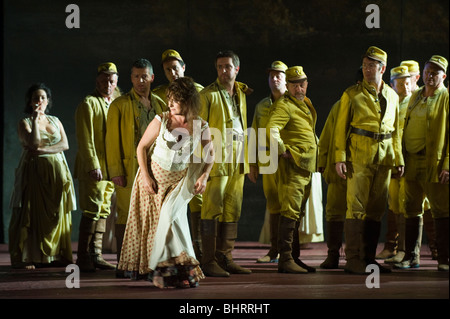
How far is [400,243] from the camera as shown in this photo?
7.01 m

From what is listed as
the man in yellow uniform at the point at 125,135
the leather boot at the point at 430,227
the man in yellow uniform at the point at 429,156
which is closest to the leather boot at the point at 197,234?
the man in yellow uniform at the point at 125,135

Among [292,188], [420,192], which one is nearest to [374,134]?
[292,188]

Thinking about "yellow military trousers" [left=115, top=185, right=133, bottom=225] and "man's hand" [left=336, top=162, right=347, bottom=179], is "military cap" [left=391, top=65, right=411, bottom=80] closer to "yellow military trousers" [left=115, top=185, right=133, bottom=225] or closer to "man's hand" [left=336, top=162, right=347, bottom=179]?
"man's hand" [left=336, top=162, right=347, bottom=179]

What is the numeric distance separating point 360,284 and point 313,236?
110 inches

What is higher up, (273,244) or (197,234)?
(197,234)

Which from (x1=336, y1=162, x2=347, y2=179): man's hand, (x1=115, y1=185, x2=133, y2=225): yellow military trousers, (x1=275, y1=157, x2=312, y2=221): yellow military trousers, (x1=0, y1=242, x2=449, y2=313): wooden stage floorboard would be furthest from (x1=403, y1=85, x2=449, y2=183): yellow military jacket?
(x1=115, y1=185, x2=133, y2=225): yellow military trousers

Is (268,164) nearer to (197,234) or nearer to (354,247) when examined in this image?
(197,234)

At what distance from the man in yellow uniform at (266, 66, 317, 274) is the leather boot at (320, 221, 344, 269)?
0.29m

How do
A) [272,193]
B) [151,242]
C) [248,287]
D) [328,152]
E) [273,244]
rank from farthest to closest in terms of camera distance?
[272,193] → [273,244] → [328,152] → [151,242] → [248,287]

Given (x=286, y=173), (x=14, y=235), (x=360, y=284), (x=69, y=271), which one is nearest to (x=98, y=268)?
(x=69, y=271)

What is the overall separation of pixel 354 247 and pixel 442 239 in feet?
2.25

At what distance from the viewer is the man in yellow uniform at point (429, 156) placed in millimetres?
5766

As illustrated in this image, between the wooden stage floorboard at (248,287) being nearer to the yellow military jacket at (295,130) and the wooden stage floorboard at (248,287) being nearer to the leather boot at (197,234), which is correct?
the leather boot at (197,234)

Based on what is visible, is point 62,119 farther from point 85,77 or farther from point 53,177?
point 53,177
